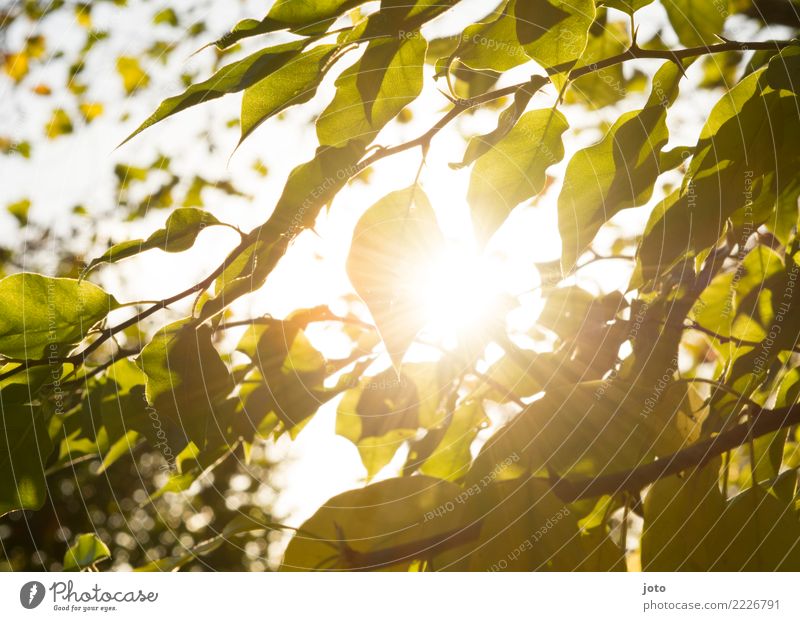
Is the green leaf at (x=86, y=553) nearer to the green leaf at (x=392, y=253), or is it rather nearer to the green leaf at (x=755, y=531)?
the green leaf at (x=392, y=253)

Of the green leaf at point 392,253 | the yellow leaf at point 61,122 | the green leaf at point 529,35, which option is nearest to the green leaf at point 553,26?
the green leaf at point 529,35

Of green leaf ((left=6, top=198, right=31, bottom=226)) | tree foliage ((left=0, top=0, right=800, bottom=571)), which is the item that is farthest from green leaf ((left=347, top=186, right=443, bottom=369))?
green leaf ((left=6, top=198, right=31, bottom=226))

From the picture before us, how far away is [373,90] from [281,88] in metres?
0.05

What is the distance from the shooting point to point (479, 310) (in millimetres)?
497

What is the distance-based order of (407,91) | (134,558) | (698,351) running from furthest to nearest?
(134,558)
(698,351)
(407,91)

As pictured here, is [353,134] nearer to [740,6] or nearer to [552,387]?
[552,387]

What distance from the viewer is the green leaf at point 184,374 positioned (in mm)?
372

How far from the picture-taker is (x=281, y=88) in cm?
32

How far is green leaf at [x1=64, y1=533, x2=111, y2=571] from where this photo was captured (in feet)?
1.55

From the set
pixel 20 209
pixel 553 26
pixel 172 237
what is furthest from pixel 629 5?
pixel 20 209

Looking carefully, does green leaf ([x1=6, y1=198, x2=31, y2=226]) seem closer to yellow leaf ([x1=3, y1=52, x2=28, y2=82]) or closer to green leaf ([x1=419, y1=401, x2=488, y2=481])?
yellow leaf ([x1=3, y1=52, x2=28, y2=82])

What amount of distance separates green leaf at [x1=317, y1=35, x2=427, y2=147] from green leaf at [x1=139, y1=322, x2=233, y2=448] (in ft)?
0.46

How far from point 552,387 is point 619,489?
0.09 m

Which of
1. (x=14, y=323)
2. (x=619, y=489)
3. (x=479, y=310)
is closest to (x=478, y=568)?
(x=619, y=489)
